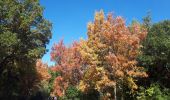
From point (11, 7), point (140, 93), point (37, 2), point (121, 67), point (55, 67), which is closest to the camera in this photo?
point (121, 67)

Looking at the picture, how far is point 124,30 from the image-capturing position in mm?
32406

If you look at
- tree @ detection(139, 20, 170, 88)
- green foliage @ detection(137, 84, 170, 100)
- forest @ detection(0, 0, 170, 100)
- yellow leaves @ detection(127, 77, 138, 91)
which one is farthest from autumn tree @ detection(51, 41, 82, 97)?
yellow leaves @ detection(127, 77, 138, 91)

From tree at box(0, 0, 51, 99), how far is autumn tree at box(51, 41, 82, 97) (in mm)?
6808

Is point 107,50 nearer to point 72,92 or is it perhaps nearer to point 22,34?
point 22,34

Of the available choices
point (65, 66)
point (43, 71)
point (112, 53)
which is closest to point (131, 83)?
point (112, 53)

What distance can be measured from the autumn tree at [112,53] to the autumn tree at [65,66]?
1395cm

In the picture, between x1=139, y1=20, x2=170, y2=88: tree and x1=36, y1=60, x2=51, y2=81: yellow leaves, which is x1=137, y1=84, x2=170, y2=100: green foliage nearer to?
x1=139, y1=20, x2=170, y2=88: tree

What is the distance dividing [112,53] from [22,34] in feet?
38.4

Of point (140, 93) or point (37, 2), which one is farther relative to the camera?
point (37, 2)

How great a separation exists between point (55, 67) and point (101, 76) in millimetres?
26260

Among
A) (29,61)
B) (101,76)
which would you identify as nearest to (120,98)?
(101,76)

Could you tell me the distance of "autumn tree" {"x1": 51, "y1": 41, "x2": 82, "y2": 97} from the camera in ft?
168

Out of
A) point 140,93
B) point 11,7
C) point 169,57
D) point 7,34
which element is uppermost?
point 11,7

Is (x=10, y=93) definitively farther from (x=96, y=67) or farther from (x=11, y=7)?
(x=96, y=67)
